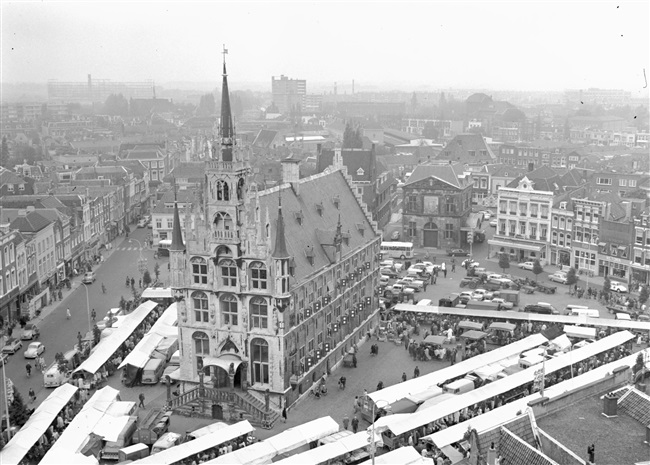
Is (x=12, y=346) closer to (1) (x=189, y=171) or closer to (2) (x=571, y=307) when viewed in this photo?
(2) (x=571, y=307)

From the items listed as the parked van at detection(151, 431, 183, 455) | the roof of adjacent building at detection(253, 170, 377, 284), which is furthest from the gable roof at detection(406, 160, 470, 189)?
the parked van at detection(151, 431, 183, 455)

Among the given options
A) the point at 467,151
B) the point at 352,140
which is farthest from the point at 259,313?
the point at 467,151

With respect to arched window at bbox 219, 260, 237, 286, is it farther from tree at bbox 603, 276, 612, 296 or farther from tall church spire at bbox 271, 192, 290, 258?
tree at bbox 603, 276, 612, 296

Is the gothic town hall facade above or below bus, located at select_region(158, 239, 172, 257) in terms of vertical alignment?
above

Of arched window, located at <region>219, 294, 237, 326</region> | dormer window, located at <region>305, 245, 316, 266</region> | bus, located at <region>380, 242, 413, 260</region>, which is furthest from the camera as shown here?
bus, located at <region>380, 242, 413, 260</region>

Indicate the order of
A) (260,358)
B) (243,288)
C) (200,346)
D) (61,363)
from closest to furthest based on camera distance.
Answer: (243,288) → (260,358) → (200,346) → (61,363)

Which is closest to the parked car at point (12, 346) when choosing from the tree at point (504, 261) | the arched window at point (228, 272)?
the arched window at point (228, 272)

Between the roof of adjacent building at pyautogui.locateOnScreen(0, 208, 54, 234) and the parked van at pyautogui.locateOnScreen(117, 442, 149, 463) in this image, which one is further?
the roof of adjacent building at pyautogui.locateOnScreen(0, 208, 54, 234)
